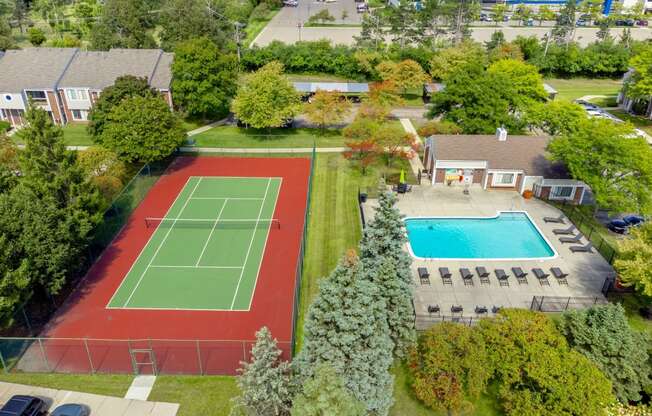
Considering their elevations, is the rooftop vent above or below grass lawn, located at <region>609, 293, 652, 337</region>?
above

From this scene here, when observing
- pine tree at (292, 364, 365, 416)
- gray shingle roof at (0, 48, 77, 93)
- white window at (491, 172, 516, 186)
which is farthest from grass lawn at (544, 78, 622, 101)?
gray shingle roof at (0, 48, 77, 93)

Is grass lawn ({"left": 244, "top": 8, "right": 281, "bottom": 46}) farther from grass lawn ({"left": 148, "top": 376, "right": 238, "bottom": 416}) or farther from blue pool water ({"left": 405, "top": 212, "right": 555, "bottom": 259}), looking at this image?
grass lawn ({"left": 148, "top": 376, "right": 238, "bottom": 416})

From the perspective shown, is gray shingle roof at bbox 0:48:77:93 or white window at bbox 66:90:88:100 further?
white window at bbox 66:90:88:100

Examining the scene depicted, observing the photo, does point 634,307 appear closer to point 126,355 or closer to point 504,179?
point 504,179

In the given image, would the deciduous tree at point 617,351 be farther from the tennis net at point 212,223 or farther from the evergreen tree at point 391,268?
the tennis net at point 212,223

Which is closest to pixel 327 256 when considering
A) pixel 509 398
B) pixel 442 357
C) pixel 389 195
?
pixel 389 195

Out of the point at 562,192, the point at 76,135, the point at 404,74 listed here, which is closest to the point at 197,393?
the point at 562,192
